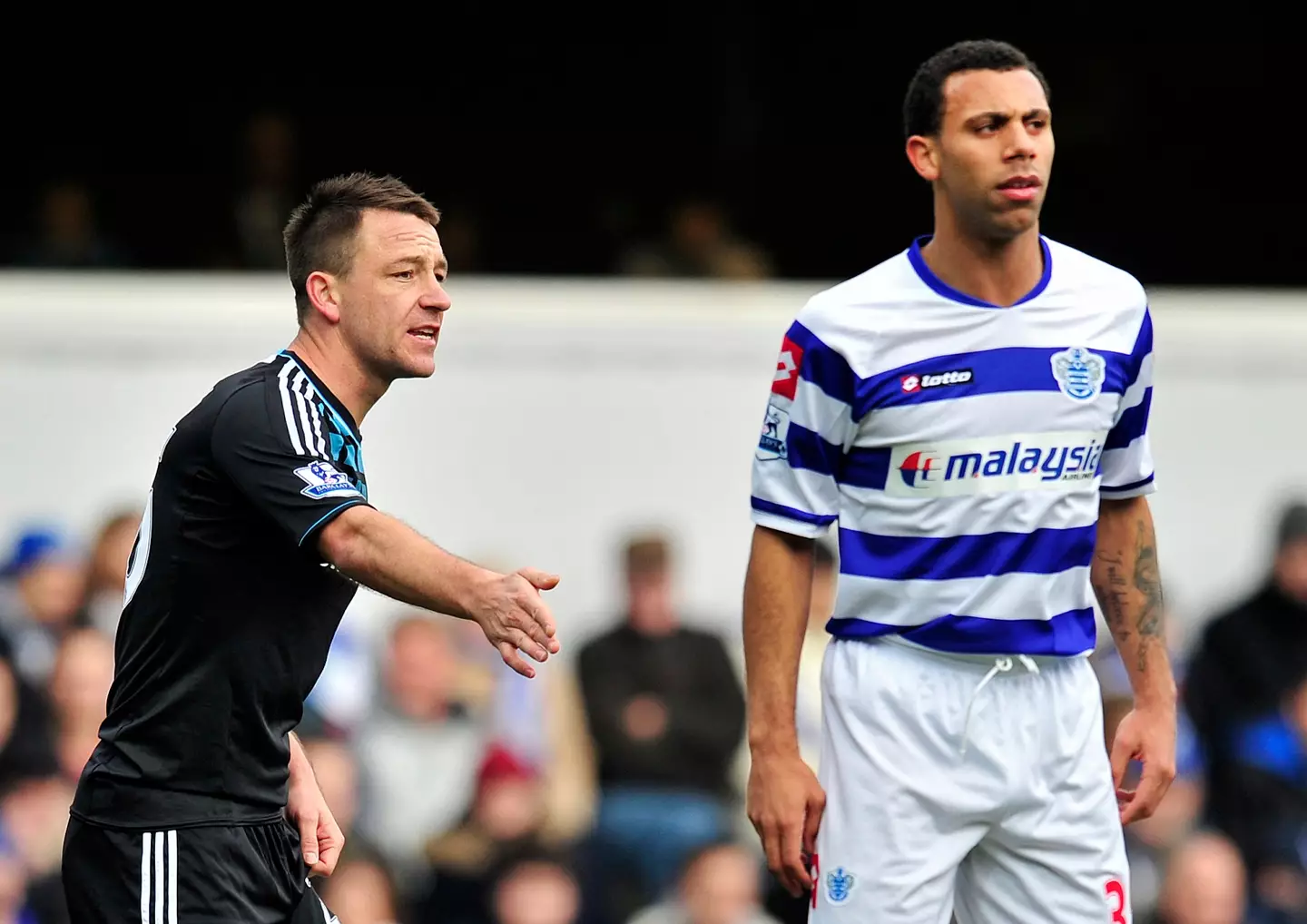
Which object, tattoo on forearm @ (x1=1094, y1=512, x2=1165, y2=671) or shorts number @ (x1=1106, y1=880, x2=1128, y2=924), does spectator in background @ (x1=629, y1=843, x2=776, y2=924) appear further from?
shorts number @ (x1=1106, y1=880, x2=1128, y2=924)

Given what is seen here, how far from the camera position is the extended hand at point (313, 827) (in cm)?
439

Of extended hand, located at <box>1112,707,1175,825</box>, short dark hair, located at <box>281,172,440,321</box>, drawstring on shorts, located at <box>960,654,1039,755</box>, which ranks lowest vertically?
extended hand, located at <box>1112,707,1175,825</box>

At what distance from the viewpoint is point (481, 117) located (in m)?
12.8

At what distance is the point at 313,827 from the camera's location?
441cm

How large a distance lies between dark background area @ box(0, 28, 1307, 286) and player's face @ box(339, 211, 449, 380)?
7.48 metres

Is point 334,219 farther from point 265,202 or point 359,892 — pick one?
point 265,202

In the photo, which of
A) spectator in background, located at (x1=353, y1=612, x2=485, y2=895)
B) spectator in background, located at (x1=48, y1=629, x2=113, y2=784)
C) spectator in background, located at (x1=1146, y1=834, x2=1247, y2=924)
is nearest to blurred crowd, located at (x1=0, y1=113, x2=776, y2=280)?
spectator in background, located at (x1=353, y1=612, x2=485, y2=895)

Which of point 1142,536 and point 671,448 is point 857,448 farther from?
point 671,448

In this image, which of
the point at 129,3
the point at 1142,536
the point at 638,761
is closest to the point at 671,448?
the point at 638,761

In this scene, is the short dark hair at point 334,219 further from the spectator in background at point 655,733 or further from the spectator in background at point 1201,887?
the spectator in background at point 1201,887

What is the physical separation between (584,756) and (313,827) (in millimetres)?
4818

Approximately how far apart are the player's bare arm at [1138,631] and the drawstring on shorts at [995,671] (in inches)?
15.8

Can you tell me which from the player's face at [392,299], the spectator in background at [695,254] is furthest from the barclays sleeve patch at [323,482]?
the spectator in background at [695,254]

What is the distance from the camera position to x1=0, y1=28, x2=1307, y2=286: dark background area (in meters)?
12.1
